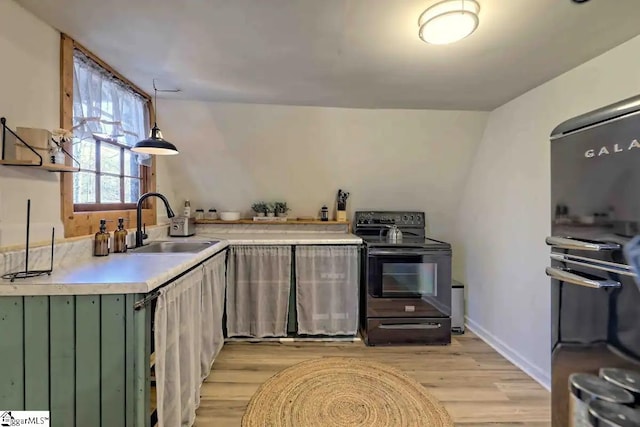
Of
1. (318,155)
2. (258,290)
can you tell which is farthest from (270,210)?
(258,290)

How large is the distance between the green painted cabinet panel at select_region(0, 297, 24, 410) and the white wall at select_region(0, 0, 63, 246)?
1.11ft

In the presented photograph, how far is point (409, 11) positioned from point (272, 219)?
2357 millimetres

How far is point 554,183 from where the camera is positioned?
1.47 meters

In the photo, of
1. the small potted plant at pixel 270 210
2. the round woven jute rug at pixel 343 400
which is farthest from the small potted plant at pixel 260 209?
the round woven jute rug at pixel 343 400

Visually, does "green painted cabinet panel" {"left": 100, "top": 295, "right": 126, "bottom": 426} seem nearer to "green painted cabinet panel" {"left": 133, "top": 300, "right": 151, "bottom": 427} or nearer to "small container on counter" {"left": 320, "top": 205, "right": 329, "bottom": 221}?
"green painted cabinet panel" {"left": 133, "top": 300, "right": 151, "bottom": 427}

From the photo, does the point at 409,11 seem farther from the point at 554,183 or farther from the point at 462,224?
the point at 462,224

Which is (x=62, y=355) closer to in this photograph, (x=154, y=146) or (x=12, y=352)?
(x=12, y=352)

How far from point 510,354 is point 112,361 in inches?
111

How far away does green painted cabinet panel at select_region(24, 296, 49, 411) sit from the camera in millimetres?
1303

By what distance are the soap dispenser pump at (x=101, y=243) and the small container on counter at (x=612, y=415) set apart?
249 cm

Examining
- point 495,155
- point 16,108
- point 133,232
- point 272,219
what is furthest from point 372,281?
point 16,108

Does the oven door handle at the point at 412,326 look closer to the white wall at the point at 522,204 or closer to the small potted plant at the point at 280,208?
the white wall at the point at 522,204

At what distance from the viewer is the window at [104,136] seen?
6.47 feet

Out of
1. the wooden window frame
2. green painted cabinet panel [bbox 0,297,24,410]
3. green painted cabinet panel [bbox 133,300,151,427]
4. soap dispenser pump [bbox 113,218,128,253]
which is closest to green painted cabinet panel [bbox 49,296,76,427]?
green painted cabinet panel [bbox 0,297,24,410]
